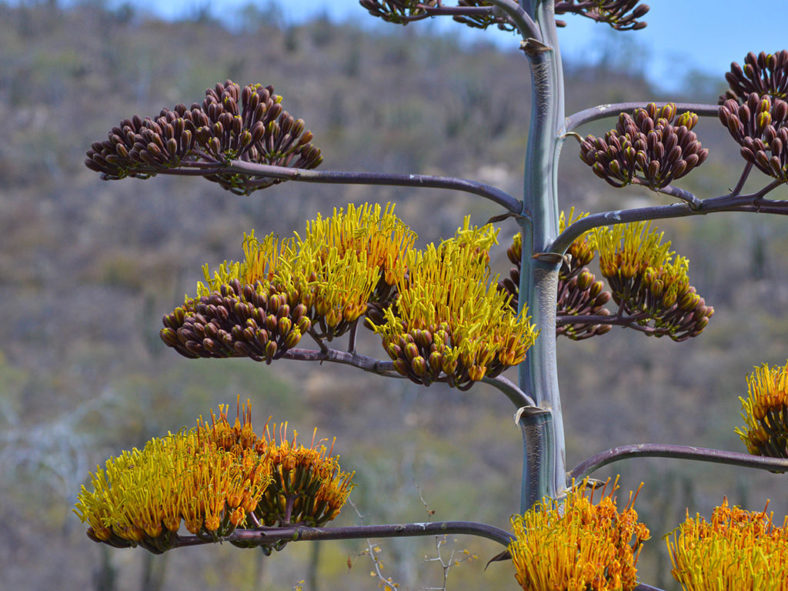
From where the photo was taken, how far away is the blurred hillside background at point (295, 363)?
22.7 meters

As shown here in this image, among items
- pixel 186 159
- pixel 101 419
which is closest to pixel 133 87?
pixel 101 419

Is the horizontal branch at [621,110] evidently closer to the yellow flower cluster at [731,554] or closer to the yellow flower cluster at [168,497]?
the yellow flower cluster at [731,554]

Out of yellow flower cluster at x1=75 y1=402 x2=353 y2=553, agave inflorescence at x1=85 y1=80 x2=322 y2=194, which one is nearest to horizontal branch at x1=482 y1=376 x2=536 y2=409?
yellow flower cluster at x1=75 y1=402 x2=353 y2=553

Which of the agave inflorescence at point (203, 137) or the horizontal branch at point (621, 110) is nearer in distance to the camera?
the agave inflorescence at point (203, 137)

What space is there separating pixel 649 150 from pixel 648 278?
925mm

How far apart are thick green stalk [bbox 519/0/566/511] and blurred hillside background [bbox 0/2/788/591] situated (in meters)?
13.1

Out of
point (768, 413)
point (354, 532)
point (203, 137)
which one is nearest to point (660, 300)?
point (768, 413)

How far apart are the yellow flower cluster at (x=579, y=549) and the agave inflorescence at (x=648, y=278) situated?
1.21 metres

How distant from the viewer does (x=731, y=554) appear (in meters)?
2.37

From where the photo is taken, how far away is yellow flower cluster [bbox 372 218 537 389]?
2.70 metres

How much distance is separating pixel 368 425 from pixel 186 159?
28.3m

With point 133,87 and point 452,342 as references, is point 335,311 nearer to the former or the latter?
point 452,342

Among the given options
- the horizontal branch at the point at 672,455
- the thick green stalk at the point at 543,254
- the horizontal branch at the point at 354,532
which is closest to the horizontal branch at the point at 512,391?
the thick green stalk at the point at 543,254

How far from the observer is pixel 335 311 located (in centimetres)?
294
